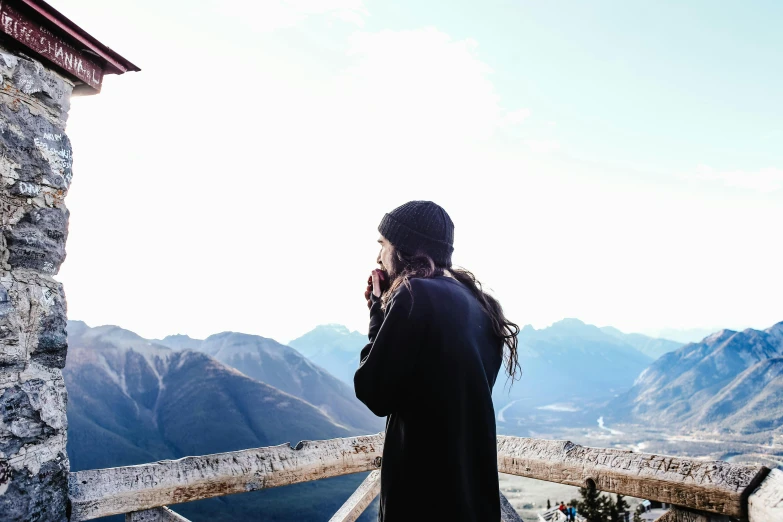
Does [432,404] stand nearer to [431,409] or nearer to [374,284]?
[431,409]

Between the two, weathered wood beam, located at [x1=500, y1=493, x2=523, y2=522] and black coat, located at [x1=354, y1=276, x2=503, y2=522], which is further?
weathered wood beam, located at [x1=500, y1=493, x2=523, y2=522]

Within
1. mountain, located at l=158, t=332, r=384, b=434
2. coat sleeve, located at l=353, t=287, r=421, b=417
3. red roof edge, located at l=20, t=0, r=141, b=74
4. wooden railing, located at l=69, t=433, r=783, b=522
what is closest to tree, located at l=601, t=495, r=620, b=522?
wooden railing, located at l=69, t=433, r=783, b=522

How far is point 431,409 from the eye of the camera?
1628mm

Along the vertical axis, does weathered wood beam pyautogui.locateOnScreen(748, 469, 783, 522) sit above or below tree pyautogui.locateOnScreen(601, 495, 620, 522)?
above

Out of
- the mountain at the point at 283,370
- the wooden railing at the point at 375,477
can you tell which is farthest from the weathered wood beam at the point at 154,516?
the mountain at the point at 283,370

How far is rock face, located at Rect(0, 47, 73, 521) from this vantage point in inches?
78.5

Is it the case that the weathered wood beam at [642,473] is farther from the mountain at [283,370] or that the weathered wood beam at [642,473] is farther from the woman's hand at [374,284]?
the mountain at [283,370]

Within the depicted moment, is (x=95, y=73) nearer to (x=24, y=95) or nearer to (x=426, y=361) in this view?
(x=24, y=95)

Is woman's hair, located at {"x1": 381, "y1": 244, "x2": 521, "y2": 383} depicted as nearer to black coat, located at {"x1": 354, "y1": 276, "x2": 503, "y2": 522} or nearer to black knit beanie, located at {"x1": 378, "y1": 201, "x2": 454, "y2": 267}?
black knit beanie, located at {"x1": 378, "y1": 201, "x2": 454, "y2": 267}

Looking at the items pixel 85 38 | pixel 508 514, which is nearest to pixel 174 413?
pixel 85 38

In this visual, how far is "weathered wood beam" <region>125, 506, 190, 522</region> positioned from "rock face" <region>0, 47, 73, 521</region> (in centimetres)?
27

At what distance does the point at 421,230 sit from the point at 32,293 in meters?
1.76

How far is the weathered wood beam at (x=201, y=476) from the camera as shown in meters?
2.05

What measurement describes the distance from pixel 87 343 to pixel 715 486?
88.7 m
